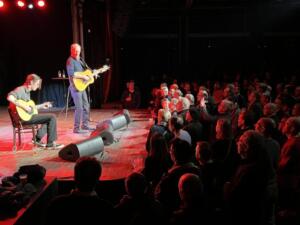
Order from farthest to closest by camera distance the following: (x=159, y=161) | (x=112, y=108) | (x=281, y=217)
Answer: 1. (x=112, y=108)
2. (x=159, y=161)
3. (x=281, y=217)

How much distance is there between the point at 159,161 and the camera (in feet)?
13.6

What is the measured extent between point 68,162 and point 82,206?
3.69 metres

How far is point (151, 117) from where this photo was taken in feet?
35.9

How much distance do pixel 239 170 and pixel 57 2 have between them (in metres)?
11.2

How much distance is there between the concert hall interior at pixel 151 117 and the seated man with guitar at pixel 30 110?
0.02m

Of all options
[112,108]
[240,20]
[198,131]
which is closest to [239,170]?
[198,131]

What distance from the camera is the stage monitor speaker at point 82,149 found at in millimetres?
5977

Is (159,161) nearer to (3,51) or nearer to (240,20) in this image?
(3,51)

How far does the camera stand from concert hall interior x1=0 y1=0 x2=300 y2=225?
11.0 ft

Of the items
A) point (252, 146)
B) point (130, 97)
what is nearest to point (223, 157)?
point (252, 146)

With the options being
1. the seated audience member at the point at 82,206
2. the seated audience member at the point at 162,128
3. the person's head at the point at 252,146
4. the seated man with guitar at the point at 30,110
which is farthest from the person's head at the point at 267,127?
the seated man with guitar at the point at 30,110

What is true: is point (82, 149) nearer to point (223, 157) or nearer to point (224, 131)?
point (224, 131)

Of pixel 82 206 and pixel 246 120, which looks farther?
pixel 246 120

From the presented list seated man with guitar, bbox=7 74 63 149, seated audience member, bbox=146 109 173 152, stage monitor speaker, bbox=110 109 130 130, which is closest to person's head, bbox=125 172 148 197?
seated audience member, bbox=146 109 173 152
